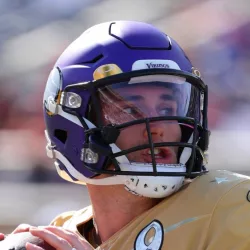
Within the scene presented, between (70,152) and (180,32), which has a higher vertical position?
(180,32)

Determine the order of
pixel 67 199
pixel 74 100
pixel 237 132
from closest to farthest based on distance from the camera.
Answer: pixel 74 100 < pixel 67 199 < pixel 237 132

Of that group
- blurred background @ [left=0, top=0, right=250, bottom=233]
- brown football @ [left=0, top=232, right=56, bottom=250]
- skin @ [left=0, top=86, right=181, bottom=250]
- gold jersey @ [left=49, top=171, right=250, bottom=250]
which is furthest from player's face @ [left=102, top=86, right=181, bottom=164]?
blurred background @ [left=0, top=0, right=250, bottom=233]

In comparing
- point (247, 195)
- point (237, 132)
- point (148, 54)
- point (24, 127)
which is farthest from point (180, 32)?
point (247, 195)

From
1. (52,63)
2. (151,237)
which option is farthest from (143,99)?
(52,63)

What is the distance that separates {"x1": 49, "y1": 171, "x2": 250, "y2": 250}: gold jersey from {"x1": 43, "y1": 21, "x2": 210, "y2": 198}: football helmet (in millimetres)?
42

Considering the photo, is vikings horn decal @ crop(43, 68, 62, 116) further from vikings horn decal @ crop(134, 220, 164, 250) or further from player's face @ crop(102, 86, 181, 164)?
vikings horn decal @ crop(134, 220, 164, 250)

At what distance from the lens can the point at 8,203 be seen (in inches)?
130

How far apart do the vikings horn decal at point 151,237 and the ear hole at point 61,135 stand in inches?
13.0

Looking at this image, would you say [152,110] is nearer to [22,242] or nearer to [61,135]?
[61,135]

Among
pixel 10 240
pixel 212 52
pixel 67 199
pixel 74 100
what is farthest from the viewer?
pixel 212 52

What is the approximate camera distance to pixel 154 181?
134cm

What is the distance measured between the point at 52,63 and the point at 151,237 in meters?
2.60

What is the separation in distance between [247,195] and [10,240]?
1.64 feet

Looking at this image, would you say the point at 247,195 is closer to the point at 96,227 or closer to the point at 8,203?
the point at 96,227
